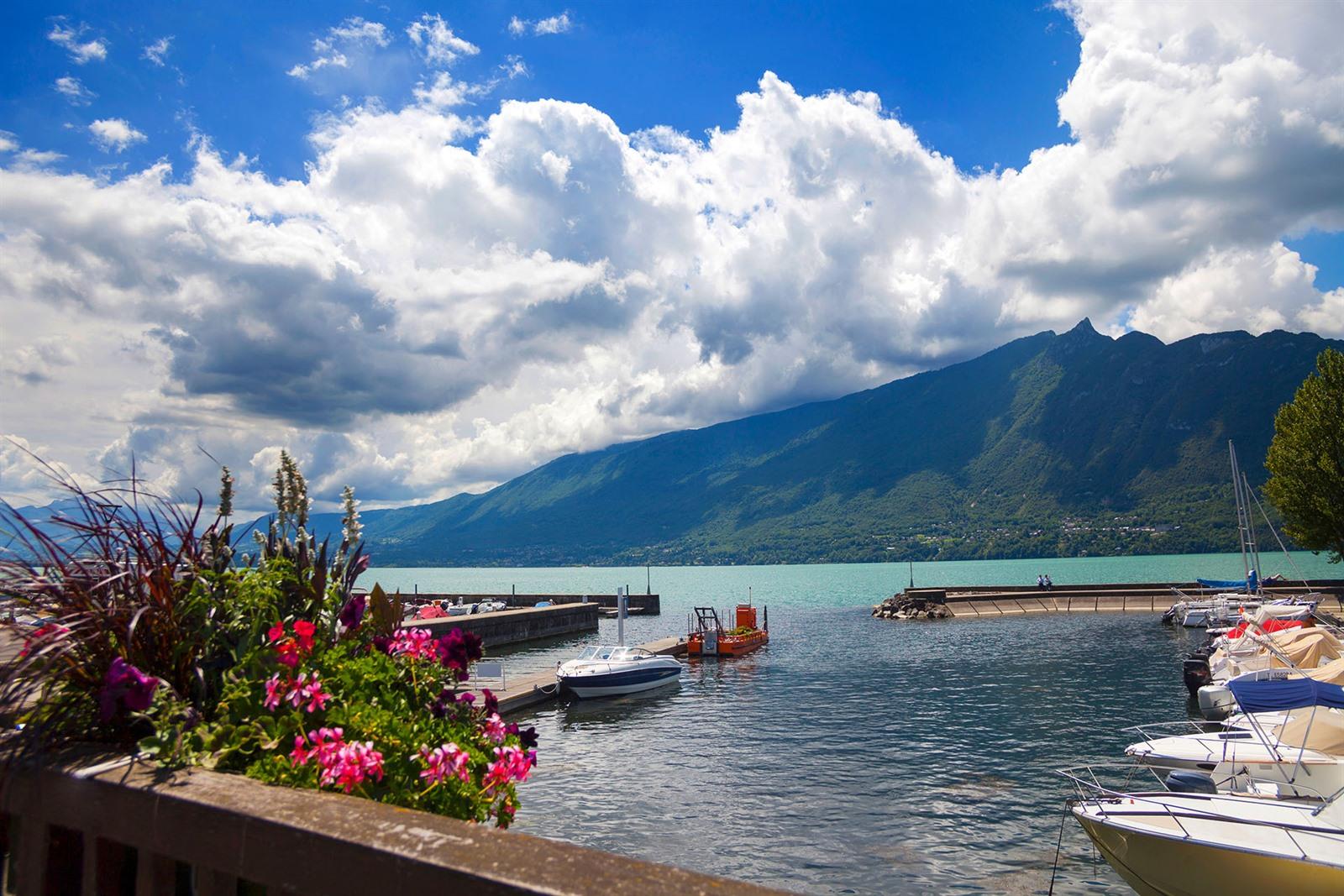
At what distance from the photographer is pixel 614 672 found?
1209 inches

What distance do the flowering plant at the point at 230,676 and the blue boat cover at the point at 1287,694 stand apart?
17.4m

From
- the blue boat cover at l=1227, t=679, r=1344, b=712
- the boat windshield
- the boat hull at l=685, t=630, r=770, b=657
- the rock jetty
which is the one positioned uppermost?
the blue boat cover at l=1227, t=679, r=1344, b=712

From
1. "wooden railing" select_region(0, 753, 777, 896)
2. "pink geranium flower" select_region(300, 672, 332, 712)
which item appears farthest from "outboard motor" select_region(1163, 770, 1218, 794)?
"wooden railing" select_region(0, 753, 777, 896)

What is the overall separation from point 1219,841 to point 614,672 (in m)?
22.5

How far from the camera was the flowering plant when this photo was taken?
310cm

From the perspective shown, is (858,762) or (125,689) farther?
(858,762)

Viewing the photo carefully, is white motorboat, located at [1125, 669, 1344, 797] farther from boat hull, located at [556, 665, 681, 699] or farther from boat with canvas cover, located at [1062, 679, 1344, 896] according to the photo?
A: boat hull, located at [556, 665, 681, 699]

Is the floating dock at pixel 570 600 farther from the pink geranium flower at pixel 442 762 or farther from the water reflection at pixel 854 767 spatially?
the pink geranium flower at pixel 442 762

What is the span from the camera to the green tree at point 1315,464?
50.9 meters

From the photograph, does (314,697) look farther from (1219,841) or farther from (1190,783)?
(1190,783)

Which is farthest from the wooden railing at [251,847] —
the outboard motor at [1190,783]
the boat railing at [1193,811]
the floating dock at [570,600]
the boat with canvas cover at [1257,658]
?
the floating dock at [570,600]

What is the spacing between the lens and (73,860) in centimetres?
299

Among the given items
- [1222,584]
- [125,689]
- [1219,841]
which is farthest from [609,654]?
[1222,584]

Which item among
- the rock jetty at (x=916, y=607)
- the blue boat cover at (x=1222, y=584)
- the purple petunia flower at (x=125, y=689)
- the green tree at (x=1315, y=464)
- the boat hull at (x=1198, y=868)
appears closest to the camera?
the purple petunia flower at (x=125, y=689)
